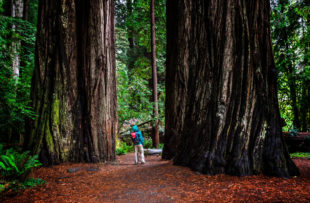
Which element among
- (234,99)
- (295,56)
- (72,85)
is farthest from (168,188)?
(295,56)

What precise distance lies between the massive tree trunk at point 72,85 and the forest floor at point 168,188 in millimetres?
1378

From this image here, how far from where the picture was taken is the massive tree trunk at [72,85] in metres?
5.64

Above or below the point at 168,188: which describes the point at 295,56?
above

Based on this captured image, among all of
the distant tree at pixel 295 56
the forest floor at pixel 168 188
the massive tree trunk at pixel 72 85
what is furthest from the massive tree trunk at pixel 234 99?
the distant tree at pixel 295 56

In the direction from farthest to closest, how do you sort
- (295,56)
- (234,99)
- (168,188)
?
1. (295,56)
2. (234,99)
3. (168,188)

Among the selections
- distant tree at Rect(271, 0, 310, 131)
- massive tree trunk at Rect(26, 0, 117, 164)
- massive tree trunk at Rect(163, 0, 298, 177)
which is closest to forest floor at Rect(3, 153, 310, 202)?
massive tree trunk at Rect(163, 0, 298, 177)

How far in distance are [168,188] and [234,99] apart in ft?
7.63

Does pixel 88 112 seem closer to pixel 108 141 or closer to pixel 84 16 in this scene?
pixel 108 141

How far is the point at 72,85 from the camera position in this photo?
603 centimetres

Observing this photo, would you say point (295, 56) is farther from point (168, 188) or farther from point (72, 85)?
point (72, 85)

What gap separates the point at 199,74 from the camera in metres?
A: 4.61

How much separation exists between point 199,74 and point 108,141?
3.76 metres

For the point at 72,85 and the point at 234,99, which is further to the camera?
the point at 72,85

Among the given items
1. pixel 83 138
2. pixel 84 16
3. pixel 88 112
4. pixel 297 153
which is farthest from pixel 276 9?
pixel 83 138
